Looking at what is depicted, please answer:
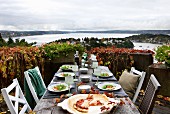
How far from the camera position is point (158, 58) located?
A: 4.79 m

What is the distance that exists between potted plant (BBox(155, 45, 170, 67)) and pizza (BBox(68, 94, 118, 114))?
284 cm

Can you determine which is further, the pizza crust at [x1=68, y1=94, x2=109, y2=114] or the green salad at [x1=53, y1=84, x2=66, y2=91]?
the green salad at [x1=53, y1=84, x2=66, y2=91]

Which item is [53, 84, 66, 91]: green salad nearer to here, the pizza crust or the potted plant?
the pizza crust

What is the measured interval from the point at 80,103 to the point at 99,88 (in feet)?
2.07

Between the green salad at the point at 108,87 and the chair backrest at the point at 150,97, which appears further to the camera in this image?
the green salad at the point at 108,87

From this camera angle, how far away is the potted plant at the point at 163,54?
4414mm

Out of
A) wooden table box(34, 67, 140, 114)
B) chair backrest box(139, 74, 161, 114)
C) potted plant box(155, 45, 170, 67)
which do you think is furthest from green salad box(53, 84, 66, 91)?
potted plant box(155, 45, 170, 67)

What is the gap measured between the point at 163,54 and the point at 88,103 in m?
3.20

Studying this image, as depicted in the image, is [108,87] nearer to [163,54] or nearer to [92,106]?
[92,106]

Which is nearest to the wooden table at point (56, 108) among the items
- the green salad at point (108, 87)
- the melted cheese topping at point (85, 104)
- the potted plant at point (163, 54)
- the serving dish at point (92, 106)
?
the serving dish at point (92, 106)

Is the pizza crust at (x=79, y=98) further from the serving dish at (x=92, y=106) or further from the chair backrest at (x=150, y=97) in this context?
the chair backrest at (x=150, y=97)

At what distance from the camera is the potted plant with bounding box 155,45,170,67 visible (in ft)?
14.5

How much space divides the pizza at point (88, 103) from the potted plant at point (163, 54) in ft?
9.31

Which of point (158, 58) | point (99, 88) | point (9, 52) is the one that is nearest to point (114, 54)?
point (158, 58)
